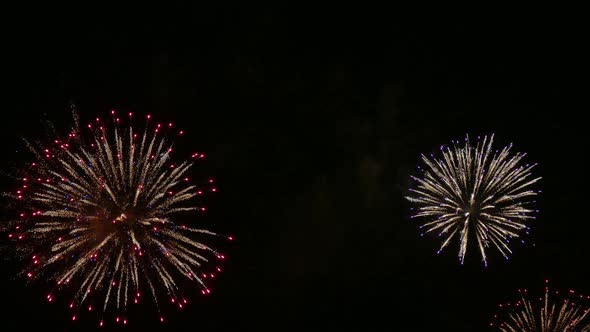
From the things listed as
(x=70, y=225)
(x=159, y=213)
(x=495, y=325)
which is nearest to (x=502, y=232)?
A: (x=495, y=325)

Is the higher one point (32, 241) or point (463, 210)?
point (463, 210)

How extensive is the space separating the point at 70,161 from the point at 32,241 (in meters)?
2.36

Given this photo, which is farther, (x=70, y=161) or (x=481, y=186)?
(x=481, y=186)

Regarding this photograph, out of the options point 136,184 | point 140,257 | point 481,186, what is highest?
point 481,186

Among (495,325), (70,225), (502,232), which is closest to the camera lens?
(70,225)

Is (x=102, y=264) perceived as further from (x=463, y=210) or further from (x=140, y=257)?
(x=463, y=210)

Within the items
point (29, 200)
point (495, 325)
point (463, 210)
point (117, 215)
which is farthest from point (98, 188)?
point (495, 325)

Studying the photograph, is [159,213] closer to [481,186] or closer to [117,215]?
[117,215]

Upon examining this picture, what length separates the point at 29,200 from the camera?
13195 mm

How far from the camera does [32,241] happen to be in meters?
13.4

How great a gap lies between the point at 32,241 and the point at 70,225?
137 centimetres

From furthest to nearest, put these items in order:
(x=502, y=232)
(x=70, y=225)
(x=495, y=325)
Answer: (x=495, y=325) → (x=502, y=232) → (x=70, y=225)

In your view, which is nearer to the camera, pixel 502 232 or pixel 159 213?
pixel 159 213

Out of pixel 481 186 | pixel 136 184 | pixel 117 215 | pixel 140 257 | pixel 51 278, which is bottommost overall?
pixel 51 278
